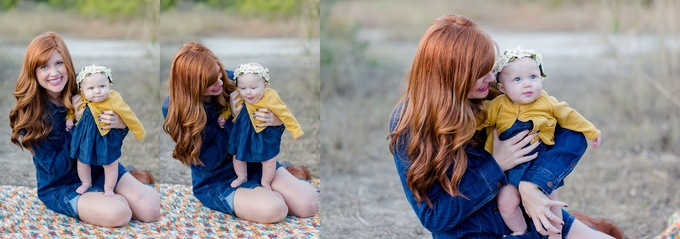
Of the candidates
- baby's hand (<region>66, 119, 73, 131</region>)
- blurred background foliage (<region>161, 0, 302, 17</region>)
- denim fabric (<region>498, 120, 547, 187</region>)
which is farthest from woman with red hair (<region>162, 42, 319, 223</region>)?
denim fabric (<region>498, 120, 547, 187</region>)

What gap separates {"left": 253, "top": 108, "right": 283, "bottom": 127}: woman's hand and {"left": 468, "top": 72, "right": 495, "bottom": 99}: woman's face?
951 millimetres

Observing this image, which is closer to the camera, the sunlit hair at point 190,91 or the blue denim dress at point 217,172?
the sunlit hair at point 190,91

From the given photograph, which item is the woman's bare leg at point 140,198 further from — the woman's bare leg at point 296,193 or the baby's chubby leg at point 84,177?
the woman's bare leg at point 296,193

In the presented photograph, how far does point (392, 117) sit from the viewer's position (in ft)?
10.9

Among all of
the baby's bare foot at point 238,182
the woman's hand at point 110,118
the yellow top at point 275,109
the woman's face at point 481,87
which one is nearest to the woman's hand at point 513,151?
the woman's face at point 481,87

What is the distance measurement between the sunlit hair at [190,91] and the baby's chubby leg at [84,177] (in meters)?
0.62

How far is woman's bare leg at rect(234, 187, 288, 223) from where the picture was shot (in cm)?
365

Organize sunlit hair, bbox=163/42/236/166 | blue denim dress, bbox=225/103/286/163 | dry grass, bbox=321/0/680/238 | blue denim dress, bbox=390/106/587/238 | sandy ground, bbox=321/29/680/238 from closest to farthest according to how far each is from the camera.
Result: 1. blue denim dress, bbox=390/106/587/238
2. sunlit hair, bbox=163/42/236/166
3. blue denim dress, bbox=225/103/286/163
4. sandy ground, bbox=321/29/680/238
5. dry grass, bbox=321/0/680/238

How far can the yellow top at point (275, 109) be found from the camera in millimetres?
3445

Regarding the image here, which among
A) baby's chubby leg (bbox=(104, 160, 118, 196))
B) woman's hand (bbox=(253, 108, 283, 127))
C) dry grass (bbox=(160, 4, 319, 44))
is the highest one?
dry grass (bbox=(160, 4, 319, 44))

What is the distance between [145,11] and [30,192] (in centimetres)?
124

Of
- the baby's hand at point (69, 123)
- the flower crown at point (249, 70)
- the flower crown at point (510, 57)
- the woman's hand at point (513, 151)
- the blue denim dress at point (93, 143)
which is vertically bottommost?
the blue denim dress at point (93, 143)

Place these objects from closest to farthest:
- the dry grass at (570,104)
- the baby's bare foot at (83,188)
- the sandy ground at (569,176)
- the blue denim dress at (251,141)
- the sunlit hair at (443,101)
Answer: the sunlit hair at (443,101)
the blue denim dress at (251,141)
the baby's bare foot at (83,188)
the sandy ground at (569,176)
the dry grass at (570,104)

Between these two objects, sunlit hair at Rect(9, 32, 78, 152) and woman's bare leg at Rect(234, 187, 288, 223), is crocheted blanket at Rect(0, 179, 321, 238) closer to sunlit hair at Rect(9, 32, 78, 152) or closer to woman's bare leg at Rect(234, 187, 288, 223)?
woman's bare leg at Rect(234, 187, 288, 223)
